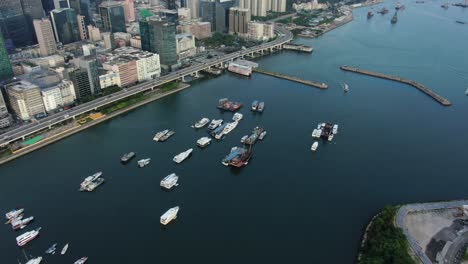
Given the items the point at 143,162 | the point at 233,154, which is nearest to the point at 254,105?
the point at 233,154

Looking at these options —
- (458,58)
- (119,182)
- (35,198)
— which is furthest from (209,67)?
(458,58)

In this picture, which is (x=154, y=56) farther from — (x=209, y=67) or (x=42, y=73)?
(x=42, y=73)

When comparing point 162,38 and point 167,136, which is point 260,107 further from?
point 162,38

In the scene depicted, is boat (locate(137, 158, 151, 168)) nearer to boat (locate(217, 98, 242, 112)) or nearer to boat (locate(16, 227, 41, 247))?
boat (locate(16, 227, 41, 247))

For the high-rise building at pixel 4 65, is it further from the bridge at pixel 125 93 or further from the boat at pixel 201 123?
the boat at pixel 201 123

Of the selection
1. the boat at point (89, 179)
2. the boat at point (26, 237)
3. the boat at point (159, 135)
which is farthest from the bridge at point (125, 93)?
the boat at point (26, 237)

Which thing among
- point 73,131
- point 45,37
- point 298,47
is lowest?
point 73,131

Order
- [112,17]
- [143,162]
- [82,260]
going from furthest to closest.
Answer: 1. [112,17]
2. [143,162]
3. [82,260]
